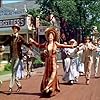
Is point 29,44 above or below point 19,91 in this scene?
above

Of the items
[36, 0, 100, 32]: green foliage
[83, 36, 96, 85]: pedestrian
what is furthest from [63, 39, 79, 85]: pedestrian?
[36, 0, 100, 32]: green foliage

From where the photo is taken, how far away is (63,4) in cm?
4191

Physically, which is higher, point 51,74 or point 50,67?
point 50,67

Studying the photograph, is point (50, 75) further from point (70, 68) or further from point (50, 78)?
point (70, 68)

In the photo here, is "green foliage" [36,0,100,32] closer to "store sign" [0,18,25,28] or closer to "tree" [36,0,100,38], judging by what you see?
"tree" [36,0,100,38]

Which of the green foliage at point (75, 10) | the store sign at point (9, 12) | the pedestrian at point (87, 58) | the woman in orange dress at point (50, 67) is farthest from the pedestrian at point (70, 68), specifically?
the green foliage at point (75, 10)

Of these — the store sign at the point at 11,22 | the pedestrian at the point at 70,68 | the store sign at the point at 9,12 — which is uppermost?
the store sign at the point at 9,12

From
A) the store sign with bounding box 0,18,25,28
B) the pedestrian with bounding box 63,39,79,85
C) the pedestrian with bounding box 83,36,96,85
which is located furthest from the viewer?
the store sign with bounding box 0,18,25,28

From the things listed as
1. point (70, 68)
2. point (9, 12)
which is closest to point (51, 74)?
point (70, 68)

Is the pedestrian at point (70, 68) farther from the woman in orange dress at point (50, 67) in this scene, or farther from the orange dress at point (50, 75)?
the orange dress at point (50, 75)

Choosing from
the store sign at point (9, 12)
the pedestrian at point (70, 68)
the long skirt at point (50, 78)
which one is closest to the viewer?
the long skirt at point (50, 78)

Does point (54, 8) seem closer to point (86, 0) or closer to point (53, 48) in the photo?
point (86, 0)

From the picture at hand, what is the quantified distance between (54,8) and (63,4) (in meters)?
1.30

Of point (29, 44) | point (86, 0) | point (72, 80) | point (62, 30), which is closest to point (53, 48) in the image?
point (29, 44)
